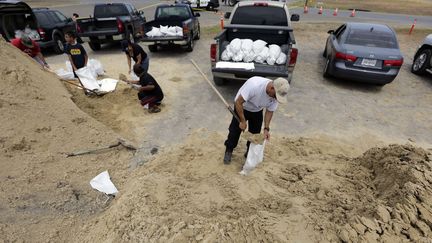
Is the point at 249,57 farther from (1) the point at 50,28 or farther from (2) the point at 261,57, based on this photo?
(1) the point at 50,28

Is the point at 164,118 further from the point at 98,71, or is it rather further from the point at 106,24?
the point at 106,24

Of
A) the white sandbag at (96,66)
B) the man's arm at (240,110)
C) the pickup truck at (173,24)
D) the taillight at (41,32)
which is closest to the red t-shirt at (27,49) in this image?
the white sandbag at (96,66)

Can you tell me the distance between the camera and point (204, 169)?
4426 mm

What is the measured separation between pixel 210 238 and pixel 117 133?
11.4ft

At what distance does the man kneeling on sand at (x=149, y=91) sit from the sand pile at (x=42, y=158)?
124 centimetres

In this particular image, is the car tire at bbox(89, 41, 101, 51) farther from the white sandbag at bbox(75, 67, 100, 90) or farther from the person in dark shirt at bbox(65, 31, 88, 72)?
the white sandbag at bbox(75, 67, 100, 90)

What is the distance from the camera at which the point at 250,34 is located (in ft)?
25.3

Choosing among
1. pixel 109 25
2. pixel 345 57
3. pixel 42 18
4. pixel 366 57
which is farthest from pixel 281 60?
pixel 42 18

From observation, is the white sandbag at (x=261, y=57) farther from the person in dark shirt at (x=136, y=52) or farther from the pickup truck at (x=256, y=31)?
the person in dark shirt at (x=136, y=52)

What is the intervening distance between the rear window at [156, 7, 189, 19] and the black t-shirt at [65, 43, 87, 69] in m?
5.13

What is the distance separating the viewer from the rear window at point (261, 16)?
25.9 feet

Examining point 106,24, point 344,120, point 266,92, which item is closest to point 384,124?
point 344,120

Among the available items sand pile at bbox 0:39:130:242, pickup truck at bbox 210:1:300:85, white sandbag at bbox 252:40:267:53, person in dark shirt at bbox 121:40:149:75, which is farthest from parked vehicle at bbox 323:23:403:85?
sand pile at bbox 0:39:130:242

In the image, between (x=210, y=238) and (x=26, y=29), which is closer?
(x=210, y=238)
